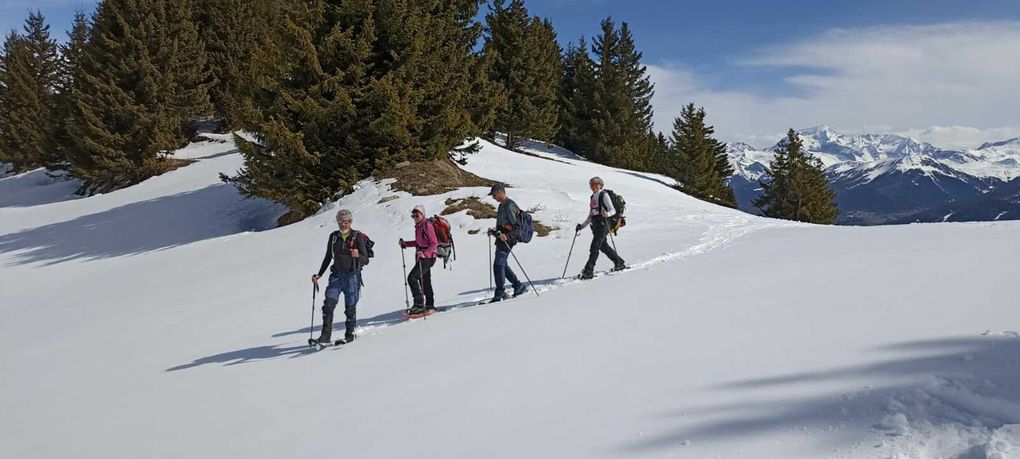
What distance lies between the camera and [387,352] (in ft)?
22.7

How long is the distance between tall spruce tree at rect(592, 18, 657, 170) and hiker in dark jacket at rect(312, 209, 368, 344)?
37784 mm

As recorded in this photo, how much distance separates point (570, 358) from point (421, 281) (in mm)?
4137

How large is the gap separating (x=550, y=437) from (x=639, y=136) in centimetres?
4497

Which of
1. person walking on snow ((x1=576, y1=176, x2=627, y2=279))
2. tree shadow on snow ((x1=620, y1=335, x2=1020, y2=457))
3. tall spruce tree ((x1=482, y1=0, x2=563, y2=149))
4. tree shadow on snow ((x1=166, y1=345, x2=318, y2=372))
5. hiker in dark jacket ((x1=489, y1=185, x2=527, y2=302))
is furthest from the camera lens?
tall spruce tree ((x1=482, y1=0, x2=563, y2=149))

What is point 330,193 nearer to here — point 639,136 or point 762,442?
point 762,442

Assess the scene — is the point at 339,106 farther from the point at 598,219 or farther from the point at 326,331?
the point at 326,331

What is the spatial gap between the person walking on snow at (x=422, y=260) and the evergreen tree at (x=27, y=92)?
123 ft

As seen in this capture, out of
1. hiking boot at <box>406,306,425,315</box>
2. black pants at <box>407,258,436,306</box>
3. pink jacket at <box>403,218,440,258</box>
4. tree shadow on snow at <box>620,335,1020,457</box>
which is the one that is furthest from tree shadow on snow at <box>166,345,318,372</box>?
tree shadow on snow at <box>620,335,1020,457</box>

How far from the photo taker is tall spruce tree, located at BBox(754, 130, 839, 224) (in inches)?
1809

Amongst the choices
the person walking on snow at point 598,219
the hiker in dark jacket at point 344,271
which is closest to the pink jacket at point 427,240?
the hiker in dark jacket at point 344,271

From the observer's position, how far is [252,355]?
7805 millimetres

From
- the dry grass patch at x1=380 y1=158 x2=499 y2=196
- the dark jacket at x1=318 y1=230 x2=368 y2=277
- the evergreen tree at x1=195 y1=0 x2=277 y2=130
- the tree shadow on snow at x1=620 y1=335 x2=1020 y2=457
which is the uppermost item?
the evergreen tree at x1=195 y1=0 x2=277 y2=130

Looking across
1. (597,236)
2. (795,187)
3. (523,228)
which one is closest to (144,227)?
(523,228)

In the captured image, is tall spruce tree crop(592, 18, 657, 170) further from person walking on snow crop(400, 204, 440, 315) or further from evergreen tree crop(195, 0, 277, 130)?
person walking on snow crop(400, 204, 440, 315)
